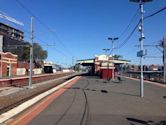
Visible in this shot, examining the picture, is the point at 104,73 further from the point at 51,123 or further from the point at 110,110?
the point at 51,123

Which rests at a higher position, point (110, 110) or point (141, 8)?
point (141, 8)

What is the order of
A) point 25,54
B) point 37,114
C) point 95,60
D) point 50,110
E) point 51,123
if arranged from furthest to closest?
point 25,54 < point 95,60 < point 50,110 < point 37,114 < point 51,123

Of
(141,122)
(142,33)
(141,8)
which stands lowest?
(141,122)

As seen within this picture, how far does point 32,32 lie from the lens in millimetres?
38094

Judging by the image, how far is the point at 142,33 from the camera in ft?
77.6

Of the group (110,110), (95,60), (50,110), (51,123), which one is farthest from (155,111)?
(95,60)

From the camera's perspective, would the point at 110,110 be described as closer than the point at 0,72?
Yes

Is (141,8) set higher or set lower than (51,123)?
higher

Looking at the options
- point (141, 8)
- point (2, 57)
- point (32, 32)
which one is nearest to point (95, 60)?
point (2, 57)

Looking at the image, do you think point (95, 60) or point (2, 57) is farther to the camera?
point (95, 60)

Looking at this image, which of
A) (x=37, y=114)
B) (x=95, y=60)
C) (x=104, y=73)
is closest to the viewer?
(x=37, y=114)

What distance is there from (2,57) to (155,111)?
→ 67.3 m

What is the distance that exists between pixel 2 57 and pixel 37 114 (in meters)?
67.1

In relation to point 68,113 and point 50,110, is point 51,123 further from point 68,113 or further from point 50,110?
point 50,110
